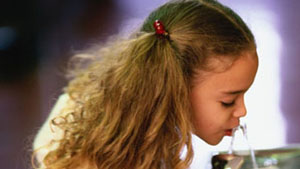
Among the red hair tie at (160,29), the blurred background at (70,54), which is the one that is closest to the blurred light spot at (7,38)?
the blurred background at (70,54)

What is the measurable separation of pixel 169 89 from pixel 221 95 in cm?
10

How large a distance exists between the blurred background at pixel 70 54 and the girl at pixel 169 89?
758 millimetres

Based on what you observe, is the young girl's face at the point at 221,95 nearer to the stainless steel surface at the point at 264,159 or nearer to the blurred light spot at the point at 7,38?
the stainless steel surface at the point at 264,159

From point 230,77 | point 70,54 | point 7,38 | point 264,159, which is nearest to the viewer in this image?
point 230,77

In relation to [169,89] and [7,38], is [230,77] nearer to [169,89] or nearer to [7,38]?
[169,89]

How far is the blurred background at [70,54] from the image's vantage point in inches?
83.5

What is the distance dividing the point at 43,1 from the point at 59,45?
1.20 feet

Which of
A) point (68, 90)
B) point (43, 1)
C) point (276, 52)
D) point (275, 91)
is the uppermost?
point (43, 1)

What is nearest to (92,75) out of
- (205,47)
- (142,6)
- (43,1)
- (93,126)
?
(93,126)

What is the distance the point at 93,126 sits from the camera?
1.00m

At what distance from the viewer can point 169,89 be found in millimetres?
948

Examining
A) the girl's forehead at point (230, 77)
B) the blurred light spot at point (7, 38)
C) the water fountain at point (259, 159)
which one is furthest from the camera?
the blurred light spot at point (7, 38)

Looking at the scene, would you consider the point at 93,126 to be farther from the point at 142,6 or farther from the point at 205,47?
the point at 142,6

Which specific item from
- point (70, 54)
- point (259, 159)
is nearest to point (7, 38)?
point (70, 54)
